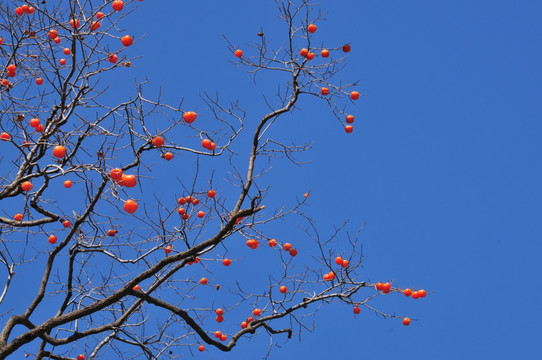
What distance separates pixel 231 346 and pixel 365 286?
4.72ft

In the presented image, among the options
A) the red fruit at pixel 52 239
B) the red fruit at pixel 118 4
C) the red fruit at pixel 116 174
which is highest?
the red fruit at pixel 118 4

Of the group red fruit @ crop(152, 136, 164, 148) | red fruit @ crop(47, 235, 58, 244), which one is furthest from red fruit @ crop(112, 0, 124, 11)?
red fruit @ crop(47, 235, 58, 244)

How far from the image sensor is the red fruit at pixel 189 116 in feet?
15.9

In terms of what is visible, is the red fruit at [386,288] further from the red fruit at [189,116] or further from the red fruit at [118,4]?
the red fruit at [118,4]

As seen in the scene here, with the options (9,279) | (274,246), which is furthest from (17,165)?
(274,246)

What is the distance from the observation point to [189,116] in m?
4.86

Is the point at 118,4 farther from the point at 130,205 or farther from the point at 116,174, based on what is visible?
the point at 130,205

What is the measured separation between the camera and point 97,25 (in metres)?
4.90

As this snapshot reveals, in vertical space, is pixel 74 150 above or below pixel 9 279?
above

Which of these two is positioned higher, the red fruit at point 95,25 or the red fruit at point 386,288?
the red fruit at point 95,25

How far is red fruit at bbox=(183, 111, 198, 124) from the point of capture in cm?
485

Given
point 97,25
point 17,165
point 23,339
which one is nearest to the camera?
point 23,339

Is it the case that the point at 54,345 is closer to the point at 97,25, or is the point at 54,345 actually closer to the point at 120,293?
A: the point at 120,293

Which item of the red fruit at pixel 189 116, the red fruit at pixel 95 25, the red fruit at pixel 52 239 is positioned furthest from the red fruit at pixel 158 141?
the red fruit at pixel 52 239
